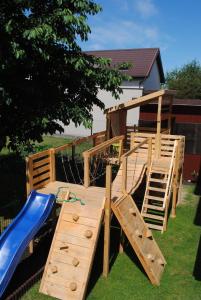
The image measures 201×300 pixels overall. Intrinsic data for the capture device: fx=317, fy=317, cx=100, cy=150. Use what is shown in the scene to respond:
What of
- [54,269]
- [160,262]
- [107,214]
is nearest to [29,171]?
[107,214]

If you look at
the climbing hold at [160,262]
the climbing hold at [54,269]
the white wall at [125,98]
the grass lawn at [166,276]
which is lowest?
the grass lawn at [166,276]

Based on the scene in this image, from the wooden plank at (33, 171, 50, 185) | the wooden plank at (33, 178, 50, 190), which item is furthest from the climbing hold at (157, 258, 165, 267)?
the wooden plank at (33, 171, 50, 185)

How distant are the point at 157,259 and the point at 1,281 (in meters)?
3.87

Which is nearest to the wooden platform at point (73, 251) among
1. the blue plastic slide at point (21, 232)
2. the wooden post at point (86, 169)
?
the blue plastic slide at point (21, 232)

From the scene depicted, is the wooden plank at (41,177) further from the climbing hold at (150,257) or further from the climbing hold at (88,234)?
the climbing hold at (150,257)

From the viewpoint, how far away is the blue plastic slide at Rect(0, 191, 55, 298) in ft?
22.5

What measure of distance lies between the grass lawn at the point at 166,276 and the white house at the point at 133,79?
15878 millimetres

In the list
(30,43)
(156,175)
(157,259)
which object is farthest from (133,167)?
(30,43)

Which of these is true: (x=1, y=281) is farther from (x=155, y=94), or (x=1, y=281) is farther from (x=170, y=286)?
(x=155, y=94)

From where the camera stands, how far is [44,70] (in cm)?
993

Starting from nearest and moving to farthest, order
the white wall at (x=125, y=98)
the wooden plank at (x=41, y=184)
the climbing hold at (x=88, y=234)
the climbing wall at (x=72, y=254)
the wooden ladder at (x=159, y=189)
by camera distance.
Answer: the climbing wall at (x=72, y=254) → the climbing hold at (x=88, y=234) → the wooden plank at (x=41, y=184) → the wooden ladder at (x=159, y=189) → the white wall at (x=125, y=98)

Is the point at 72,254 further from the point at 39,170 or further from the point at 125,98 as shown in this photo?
the point at 125,98

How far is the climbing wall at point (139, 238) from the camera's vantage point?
7.72m

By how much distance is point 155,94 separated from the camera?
11.3 meters
